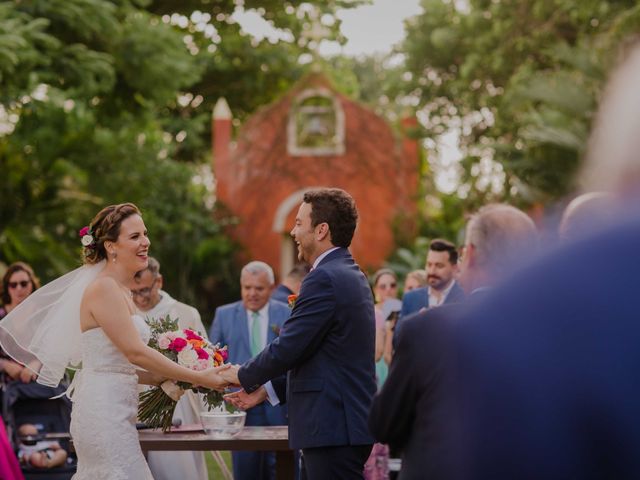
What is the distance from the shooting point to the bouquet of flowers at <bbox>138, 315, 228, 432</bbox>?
19.4 feet

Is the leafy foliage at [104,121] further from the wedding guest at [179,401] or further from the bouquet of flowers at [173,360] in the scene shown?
the bouquet of flowers at [173,360]

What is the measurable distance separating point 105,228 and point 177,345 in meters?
0.77

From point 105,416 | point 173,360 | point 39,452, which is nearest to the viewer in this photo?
point 105,416

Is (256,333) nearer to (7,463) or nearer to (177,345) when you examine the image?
(7,463)

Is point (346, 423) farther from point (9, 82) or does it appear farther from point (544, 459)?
point (9, 82)

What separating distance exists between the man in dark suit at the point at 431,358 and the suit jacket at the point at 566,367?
360mm

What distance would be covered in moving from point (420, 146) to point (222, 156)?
5.33 m

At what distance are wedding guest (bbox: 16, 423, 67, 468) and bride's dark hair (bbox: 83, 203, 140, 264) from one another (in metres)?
3.26

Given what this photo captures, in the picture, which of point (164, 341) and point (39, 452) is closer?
point (164, 341)

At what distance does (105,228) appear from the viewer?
5773 mm

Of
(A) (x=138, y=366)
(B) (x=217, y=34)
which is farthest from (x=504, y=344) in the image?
(B) (x=217, y=34)

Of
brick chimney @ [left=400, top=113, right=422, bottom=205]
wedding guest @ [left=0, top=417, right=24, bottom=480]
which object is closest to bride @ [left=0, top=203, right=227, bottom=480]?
wedding guest @ [left=0, top=417, right=24, bottom=480]

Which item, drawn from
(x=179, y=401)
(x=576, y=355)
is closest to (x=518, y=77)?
(x=179, y=401)

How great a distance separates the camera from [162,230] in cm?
2588
